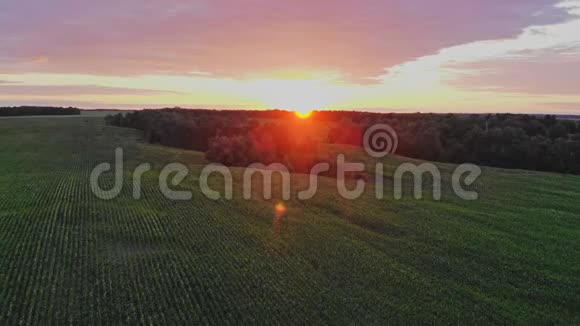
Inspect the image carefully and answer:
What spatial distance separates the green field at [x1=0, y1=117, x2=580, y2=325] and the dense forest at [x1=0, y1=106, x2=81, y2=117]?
113m

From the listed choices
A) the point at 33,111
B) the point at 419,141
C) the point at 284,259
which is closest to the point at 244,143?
the point at 419,141

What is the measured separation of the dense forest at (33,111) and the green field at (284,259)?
113108 mm

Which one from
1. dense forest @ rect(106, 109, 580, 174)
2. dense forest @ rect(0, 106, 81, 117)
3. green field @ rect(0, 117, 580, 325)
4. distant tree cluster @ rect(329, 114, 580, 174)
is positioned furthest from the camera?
dense forest @ rect(0, 106, 81, 117)

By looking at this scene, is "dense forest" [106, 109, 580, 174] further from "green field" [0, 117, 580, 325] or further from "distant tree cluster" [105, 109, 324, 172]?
"green field" [0, 117, 580, 325]

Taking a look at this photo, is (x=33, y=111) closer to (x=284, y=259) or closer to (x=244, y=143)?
(x=244, y=143)

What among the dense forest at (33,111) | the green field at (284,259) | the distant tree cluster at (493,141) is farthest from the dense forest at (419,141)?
the dense forest at (33,111)

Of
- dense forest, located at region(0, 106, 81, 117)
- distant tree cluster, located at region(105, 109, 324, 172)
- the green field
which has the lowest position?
the green field

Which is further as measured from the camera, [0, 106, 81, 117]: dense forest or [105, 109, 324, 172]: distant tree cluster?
[0, 106, 81, 117]: dense forest

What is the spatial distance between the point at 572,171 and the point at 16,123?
344ft

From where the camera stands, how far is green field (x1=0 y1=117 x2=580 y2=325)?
63.9 feet

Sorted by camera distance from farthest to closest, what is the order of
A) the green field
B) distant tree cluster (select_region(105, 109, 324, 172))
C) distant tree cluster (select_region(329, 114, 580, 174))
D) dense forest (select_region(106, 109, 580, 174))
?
distant tree cluster (select_region(329, 114, 580, 174)) → dense forest (select_region(106, 109, 580, 174)) → distant tree cluster (select_region(105, 109, 324, 172)) → the green field

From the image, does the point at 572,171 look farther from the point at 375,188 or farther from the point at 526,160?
the point at 375,188

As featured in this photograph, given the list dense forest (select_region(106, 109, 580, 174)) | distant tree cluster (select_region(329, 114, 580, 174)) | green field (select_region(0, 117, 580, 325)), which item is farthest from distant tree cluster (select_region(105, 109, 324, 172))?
distant tree cluster (select_region(329, 114, 580, 174))

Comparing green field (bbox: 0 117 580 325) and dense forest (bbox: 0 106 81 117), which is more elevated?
dense forest (bbox: 0 106 81 117)
